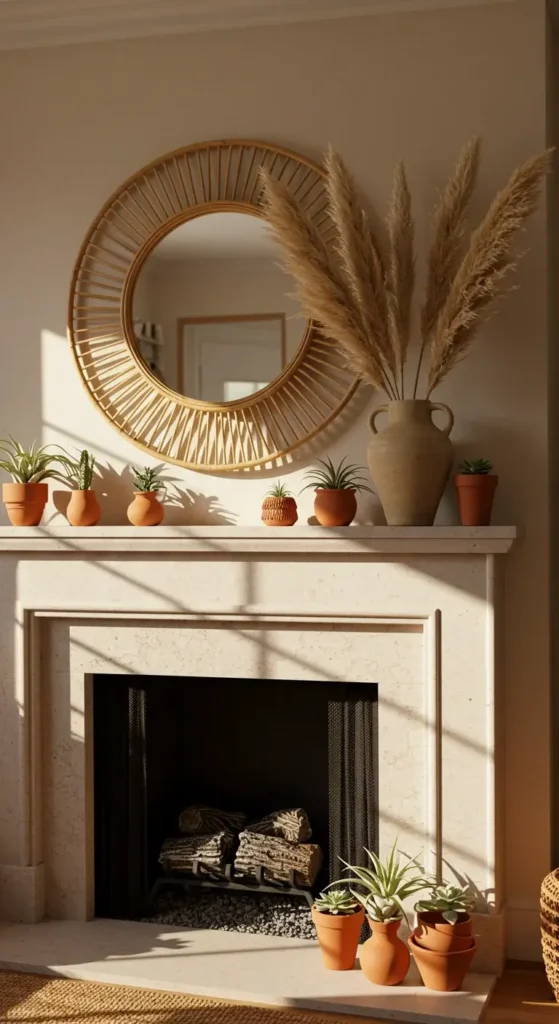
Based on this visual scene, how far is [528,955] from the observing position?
331cm

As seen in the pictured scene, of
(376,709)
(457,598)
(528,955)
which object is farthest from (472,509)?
(528,955)

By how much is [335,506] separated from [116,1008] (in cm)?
151

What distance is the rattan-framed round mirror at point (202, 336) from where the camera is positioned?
3477 millimetres

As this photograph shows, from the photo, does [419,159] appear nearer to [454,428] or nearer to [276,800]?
[454,428]

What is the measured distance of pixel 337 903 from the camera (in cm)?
318

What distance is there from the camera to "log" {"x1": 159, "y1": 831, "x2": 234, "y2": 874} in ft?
11.8

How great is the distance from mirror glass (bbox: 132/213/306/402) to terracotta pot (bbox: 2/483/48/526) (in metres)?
0.54

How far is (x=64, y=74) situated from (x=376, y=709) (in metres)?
2.33

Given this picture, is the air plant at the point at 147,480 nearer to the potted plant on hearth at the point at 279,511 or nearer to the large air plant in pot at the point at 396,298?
the potted plant on hearth at the point at 279,511

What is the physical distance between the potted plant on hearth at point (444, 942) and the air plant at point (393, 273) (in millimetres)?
1446

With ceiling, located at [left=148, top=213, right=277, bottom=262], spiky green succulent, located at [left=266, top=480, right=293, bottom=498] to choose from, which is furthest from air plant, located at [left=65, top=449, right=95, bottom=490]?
ceiling, located at [left=148, top=213, right=277, bottom=262]

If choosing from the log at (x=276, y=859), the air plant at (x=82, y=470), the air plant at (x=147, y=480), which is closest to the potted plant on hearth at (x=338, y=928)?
the log at (x=276, y=859)

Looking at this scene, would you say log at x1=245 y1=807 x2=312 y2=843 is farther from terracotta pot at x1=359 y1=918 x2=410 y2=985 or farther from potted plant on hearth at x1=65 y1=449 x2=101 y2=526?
potted plant on hearth at x1=65 y1=449 x2=101 y2=526

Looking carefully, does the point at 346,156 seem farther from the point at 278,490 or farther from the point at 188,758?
the point at 188,758
